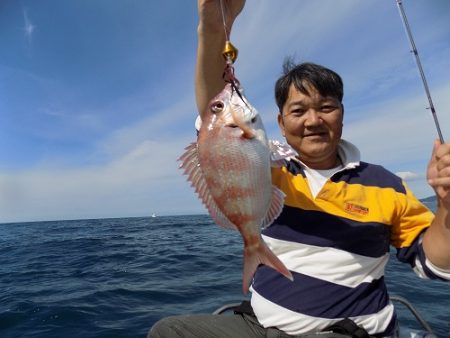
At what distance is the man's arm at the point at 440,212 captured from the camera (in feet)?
5.89

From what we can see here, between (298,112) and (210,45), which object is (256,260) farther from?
(210,45)

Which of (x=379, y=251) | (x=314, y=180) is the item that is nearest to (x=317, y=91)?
(x=314, y=180)

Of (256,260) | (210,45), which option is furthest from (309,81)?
(256,260)

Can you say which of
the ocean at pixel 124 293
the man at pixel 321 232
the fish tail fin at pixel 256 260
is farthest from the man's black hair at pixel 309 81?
the ocean at pixel 124 293

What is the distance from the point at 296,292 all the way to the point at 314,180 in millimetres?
938

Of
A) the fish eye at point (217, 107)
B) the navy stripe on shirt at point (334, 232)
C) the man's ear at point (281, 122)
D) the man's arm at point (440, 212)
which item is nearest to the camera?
the man's arm at point (440, 212)

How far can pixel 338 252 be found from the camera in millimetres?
2455

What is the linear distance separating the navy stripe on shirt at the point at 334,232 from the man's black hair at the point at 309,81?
39.3 inches

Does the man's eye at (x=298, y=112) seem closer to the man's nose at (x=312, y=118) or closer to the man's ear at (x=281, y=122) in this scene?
the man's nose at (x=312, y=118)

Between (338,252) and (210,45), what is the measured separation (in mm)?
1847

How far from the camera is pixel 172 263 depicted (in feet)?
34.7

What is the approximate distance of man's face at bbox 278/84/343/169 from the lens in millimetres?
2645

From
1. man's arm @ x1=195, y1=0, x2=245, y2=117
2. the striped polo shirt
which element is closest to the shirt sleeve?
the striped polo shirt

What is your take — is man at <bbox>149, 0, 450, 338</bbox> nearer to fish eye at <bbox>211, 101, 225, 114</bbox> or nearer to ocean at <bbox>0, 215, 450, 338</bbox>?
fish eye at <bbox>211, 101, 225, 114</bbox>
